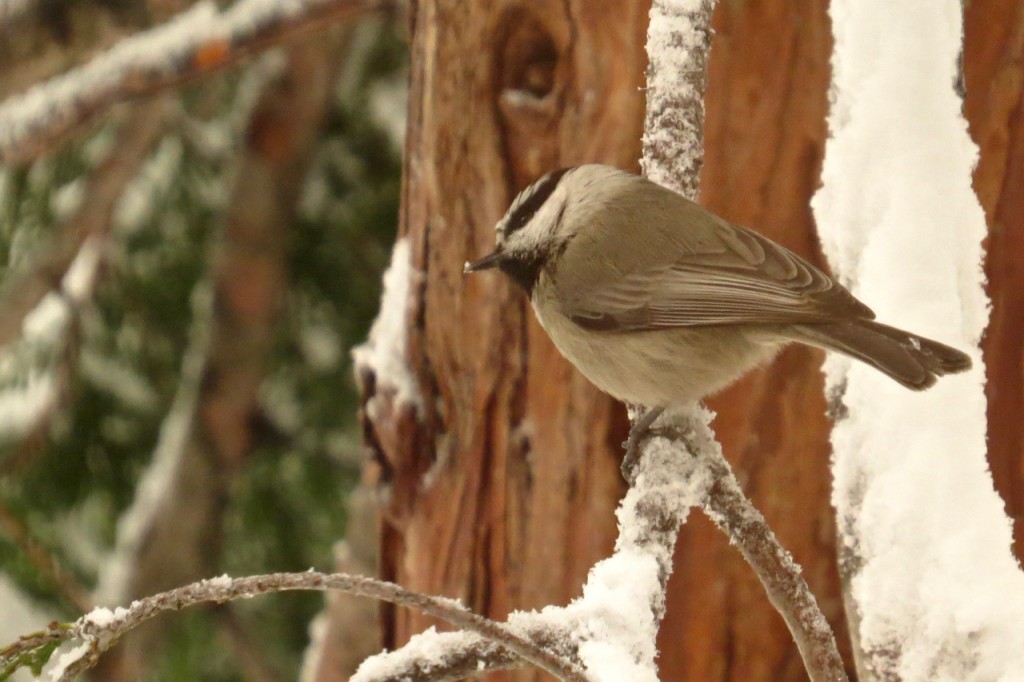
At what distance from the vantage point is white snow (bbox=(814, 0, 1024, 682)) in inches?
59.1

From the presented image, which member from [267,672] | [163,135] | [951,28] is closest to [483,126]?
[951,28]

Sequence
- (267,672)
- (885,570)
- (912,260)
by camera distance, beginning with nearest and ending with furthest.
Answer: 1. (885,570)
2. (912,260)
3. (267,672)

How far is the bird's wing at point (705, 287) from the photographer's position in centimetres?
197

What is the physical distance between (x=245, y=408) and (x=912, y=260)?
2.02 meters

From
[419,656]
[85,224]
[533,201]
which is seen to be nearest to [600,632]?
[419,656]

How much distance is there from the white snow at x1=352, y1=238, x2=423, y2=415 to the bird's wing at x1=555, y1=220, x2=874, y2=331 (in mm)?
417

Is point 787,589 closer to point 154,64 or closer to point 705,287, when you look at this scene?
point 705,287

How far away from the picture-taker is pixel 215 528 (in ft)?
10.5

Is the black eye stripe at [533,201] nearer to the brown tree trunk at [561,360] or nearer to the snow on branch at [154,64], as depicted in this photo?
the brown tree trunk at [561,360]

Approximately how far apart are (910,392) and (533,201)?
30.4 inches

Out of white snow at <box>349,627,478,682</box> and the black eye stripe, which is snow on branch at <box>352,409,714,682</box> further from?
the black eye stripe

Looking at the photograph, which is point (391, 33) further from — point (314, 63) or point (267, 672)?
point (267, 672)

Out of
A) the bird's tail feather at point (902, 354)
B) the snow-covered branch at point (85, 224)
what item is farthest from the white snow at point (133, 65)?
the bird's tail feather at point (902, 354)

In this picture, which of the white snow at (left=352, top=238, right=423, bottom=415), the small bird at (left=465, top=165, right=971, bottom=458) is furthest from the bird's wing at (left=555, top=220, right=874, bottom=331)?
the white snow at (left=352, top=238, right=423, bottom=415)
